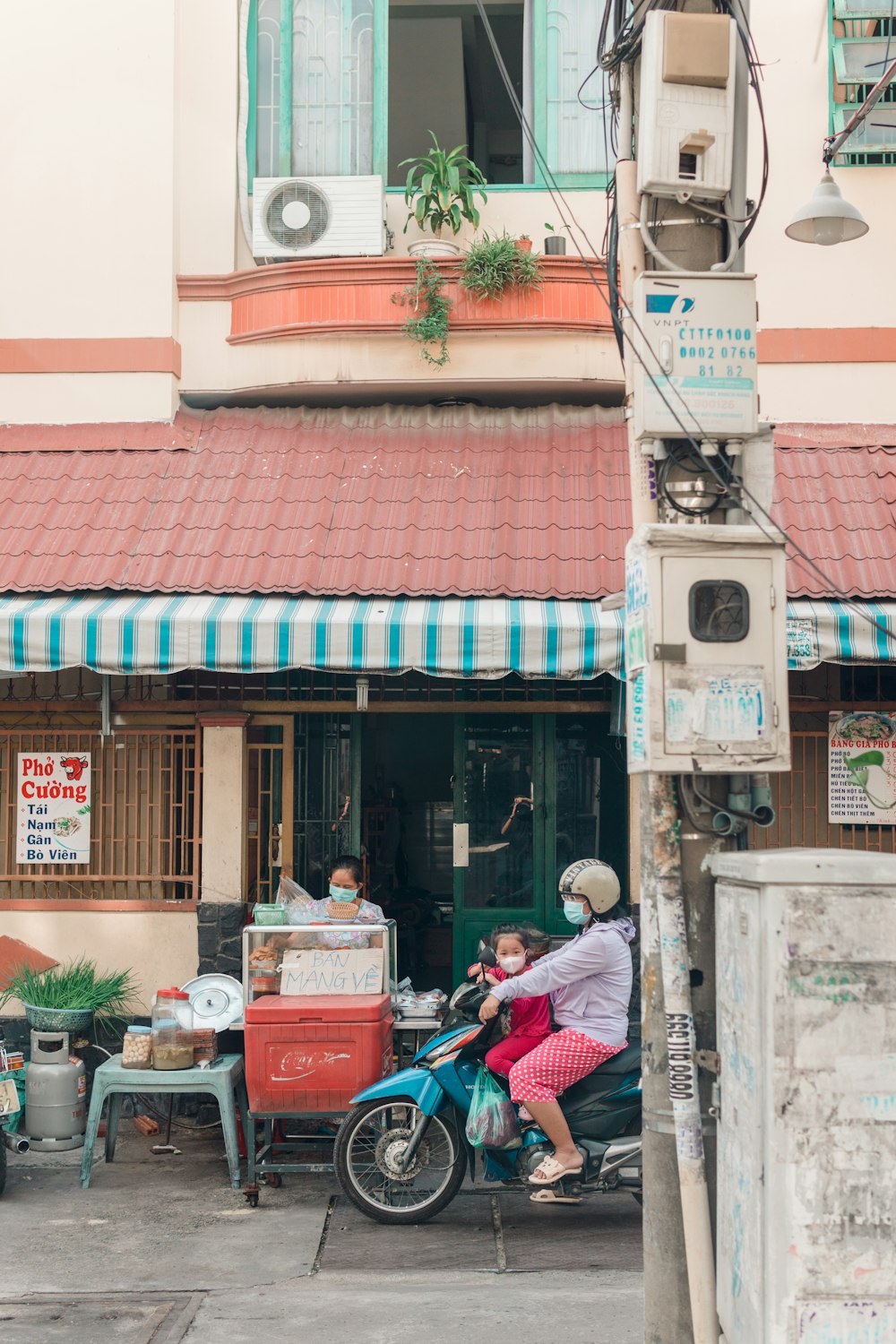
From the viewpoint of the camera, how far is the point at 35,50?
9789mm

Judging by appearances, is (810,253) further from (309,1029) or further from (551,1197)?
(551,1197)

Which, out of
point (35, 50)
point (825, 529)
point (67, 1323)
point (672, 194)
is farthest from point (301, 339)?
point (67, 1323)

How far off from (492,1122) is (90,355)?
6.09 metres

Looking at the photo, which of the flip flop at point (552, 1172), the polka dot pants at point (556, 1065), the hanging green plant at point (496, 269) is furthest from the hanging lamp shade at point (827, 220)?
the flip flop at point (552, 1172)

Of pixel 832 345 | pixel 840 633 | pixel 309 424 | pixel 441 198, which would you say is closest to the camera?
pixel 840 633

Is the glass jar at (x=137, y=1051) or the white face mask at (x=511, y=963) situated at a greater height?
the white face mask at (x=511, y=963)

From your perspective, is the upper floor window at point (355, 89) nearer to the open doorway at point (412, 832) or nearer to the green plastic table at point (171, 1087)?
the open doorway at point (412, 832)

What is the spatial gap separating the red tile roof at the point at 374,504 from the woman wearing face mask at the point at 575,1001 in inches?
81.1

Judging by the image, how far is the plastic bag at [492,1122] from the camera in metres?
6.42

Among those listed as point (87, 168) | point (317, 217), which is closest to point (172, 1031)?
point (317, 217)

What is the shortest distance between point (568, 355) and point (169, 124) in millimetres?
3336

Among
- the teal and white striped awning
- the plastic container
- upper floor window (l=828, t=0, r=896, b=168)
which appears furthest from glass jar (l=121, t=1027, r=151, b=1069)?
upper floor window (l=828, t=0, r=896, b=168)

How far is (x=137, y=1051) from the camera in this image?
24.3 ft

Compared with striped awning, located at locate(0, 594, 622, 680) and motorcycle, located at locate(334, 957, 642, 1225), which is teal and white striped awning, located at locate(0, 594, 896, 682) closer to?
striped awning, located at locate(0, 594, 622, 680)
